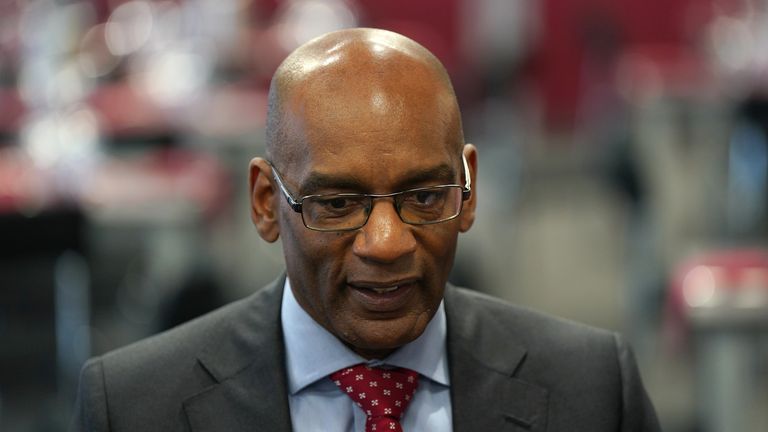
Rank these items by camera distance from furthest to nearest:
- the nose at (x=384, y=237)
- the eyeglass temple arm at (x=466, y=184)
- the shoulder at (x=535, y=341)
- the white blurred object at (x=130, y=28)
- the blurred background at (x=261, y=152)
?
the white blurred object at (x=130, y=28) → the blurred background at (x=261, y=152) → the shoulder at (x=535, y=341) → the eyeglass temple arm at (x=466, y=184) → the nose at (x=384, y=237)

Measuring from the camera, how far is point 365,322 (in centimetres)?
188

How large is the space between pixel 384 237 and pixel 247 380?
1.13ft

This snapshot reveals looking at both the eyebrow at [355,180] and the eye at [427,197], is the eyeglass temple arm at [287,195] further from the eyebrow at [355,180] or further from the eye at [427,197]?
the eye at [427,197]

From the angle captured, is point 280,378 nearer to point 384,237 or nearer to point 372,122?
point 384,237

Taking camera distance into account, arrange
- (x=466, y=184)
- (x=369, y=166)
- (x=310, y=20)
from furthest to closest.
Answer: (x=310, y=20) → (x=466, y=184) → (x=369, y=166)

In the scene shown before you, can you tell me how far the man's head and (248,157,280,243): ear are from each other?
0.06 meters

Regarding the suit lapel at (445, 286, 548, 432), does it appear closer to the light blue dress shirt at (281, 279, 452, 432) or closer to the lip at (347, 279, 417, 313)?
the light blue dress shirt at (281, 279, 452, 432)

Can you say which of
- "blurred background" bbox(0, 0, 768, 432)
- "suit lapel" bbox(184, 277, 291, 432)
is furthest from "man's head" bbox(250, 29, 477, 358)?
"blurred background" bbox(0, 0, 768, 432)

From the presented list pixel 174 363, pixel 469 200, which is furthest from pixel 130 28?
pixel 469 200

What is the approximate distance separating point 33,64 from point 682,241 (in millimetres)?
3604

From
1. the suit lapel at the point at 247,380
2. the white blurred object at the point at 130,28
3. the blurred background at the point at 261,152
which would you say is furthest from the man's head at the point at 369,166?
the white blurred object at the point at 130,28

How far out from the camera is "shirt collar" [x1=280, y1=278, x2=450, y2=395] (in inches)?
78.3

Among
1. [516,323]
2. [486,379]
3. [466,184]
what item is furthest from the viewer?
[516,323]

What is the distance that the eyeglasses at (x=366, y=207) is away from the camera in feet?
6.05
